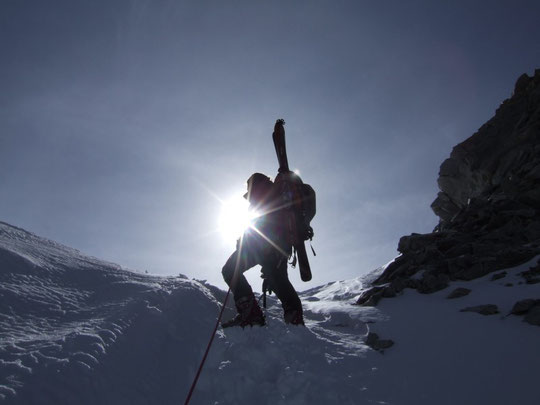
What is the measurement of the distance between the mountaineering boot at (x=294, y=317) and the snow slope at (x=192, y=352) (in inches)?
13.5

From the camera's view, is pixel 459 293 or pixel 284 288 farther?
pixel 459 293

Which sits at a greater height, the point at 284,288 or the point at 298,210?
the point at 298,210

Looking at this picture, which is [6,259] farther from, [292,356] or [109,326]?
[292,356]

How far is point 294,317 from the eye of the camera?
6707 mm

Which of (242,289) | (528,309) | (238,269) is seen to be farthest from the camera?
(238,269)

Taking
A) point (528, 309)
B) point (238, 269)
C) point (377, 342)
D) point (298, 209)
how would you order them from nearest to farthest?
1. point (377, 342)
2. point (528, 309)
3. point (238, 269)
4. point (298, 209)

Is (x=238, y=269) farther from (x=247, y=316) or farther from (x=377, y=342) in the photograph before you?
(x=377, y=342)

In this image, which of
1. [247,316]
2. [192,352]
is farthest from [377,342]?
[192,352]

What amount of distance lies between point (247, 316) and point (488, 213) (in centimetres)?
1345

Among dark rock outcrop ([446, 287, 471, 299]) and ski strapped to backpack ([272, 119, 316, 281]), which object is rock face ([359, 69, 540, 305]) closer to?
dark rock outcrop ([446, 287, 471, 299])

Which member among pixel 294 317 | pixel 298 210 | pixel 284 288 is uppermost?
pixel 298 210

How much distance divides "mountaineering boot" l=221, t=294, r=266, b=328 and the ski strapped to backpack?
1.33 metres

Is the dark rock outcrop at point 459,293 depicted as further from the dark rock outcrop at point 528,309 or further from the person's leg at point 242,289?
the person's leg at point 242,289

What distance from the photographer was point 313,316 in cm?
926
